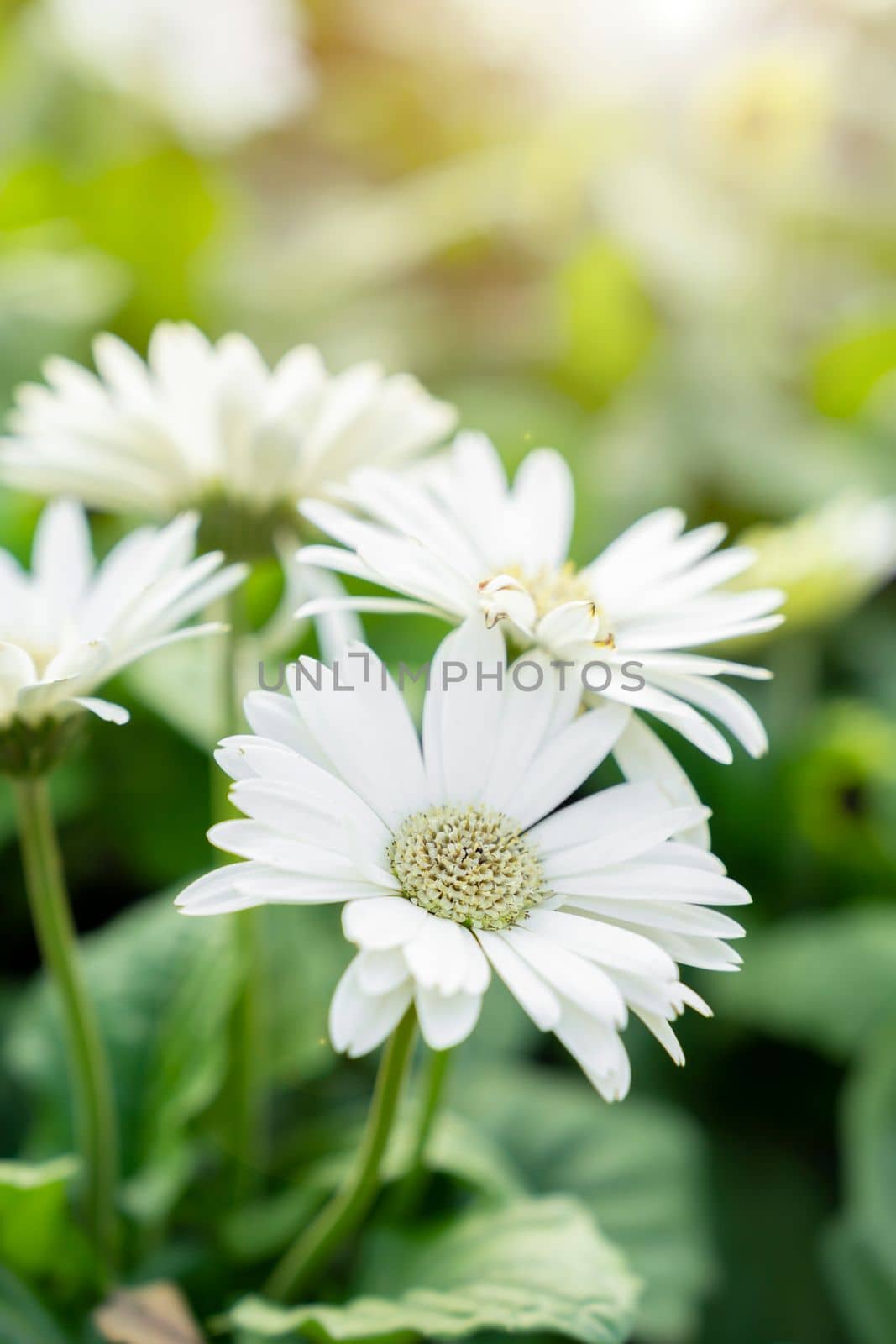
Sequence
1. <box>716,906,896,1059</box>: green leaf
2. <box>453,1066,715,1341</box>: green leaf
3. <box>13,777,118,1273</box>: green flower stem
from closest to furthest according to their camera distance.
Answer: <box>13,777,118,1273</box>: green flower stem → <box>453,1066,715,1341</box>: green leaf → <box>716,906,896,1059</box>: green leaf

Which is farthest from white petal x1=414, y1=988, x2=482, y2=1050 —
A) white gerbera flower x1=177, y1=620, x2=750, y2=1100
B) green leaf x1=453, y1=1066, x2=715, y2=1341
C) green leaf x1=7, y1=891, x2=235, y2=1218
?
green leaf x1=453, y1=1066, x2=715, y2=1341

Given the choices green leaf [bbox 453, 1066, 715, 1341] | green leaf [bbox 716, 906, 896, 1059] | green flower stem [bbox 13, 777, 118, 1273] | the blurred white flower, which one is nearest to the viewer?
green flower stem [bbox 13, 777, 118, 1273]

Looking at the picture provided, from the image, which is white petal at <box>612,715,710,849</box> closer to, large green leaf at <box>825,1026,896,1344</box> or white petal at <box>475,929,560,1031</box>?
white petal at <box>475,929,560,1031</box>

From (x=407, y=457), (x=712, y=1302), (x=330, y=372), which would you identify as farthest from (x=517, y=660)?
(x=330, y=372)

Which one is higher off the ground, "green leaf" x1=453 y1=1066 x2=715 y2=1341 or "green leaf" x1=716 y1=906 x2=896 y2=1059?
"green leaf" x1=716 y1=906 x2=896 y2=1059

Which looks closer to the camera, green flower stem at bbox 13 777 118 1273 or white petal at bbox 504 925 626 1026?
white petal at bbox 504 925 626 1026

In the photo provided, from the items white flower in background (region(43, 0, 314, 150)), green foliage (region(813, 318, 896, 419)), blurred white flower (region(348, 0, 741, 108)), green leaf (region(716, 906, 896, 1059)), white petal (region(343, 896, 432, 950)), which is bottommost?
green leaf (region(716, 906, 896, 1059))

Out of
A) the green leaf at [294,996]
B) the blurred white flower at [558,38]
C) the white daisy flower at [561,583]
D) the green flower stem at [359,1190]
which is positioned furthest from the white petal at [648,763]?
the blurred white flower at [558,38]

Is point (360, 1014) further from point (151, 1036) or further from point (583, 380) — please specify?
point (583, 380)

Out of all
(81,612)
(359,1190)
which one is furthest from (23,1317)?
(81,612)
